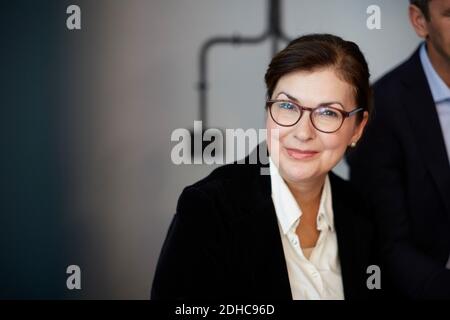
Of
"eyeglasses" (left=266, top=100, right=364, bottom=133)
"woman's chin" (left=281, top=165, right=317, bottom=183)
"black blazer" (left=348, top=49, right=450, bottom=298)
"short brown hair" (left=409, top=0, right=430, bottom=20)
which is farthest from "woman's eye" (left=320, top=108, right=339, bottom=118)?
"short brown hair" (left=409, top=0, right=430, bottom=20)

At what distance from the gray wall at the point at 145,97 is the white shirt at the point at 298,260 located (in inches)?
6.6

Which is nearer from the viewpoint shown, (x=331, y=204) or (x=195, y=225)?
(x=195, y=225)

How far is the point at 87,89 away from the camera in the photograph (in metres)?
1.28

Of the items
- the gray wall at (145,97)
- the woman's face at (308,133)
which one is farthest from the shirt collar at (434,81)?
the woman's face at (308,133)

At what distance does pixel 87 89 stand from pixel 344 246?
0.63 metres

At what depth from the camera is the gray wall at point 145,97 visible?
128 centimetres

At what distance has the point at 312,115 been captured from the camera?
46.0 inches

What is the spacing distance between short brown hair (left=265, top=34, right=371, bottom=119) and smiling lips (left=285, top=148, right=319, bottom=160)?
0.39 feet

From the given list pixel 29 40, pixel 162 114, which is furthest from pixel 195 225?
pixel 29 40

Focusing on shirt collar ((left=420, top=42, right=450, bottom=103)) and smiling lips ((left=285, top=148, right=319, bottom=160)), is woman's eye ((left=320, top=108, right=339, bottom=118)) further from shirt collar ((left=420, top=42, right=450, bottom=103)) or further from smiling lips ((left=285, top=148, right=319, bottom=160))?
shirt collar ((left=420, top=42, right=450, bottom=103))

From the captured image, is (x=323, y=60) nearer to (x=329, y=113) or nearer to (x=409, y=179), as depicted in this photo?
(x=329, y=113)

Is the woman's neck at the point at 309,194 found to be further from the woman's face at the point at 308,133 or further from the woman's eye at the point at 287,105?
the woman's eye at the point at 287,105
